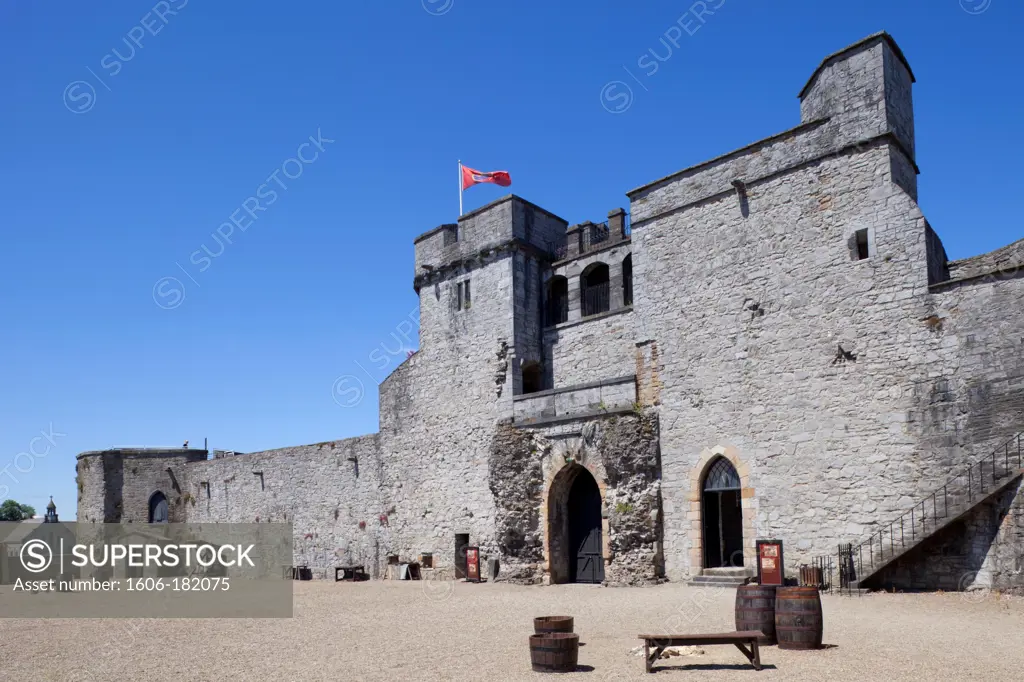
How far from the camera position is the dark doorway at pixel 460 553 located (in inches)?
915

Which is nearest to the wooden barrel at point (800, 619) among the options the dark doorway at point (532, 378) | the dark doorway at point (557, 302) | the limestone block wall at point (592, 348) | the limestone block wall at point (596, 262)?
the limestone block wall at point (592, 348)

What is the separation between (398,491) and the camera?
2552 cm

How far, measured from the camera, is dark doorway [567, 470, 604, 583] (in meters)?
20.6

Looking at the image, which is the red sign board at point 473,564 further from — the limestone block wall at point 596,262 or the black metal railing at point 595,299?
the black metal railing at point 595,299

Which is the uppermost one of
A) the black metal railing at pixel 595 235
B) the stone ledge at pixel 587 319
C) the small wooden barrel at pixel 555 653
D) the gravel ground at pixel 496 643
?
the black metal railing at pixel 595 235

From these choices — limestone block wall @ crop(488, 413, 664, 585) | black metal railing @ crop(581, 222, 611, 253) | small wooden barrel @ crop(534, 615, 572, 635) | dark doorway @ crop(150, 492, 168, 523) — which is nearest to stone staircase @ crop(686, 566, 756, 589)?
limestone block wall @ crop(488, 413, 664, 585)

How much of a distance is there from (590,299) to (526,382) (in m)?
3.02

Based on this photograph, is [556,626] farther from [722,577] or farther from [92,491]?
[92,491]

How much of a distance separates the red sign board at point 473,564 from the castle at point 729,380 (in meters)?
0.38

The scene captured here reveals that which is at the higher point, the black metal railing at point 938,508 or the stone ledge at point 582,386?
the stone ledge at point 582,386

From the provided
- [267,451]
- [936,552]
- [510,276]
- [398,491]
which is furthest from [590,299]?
[267,451]

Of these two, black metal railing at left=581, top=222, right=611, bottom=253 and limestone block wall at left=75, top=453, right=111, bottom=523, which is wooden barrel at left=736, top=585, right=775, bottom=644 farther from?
limestone block wall at left=75, top=453, right=111, bottom=523

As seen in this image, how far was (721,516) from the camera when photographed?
1847 cm

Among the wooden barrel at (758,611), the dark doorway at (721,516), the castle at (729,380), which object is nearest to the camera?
the wooden barrel at (758,611)
